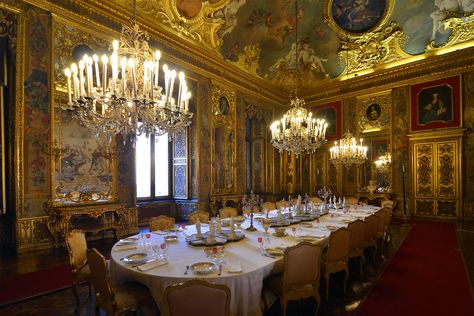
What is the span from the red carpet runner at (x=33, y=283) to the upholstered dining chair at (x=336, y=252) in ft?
12.6

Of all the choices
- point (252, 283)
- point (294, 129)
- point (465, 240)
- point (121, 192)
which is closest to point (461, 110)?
point (465, 240)

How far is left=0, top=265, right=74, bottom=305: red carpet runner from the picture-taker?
414cm

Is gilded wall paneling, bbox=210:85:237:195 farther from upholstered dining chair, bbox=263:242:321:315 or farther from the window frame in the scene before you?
upholstered dining chair, bbox=263:242:321:315

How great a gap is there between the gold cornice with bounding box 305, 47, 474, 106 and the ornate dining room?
2.5 inches

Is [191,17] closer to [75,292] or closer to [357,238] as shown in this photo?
[357,238]

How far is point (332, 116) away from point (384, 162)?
3.33 meters

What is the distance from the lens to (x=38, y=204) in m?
6.18

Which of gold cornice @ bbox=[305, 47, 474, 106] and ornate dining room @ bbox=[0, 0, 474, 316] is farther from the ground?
gold cornice @ bbox=[305, 47, 474, 106]

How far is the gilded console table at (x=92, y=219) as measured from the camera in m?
6.31

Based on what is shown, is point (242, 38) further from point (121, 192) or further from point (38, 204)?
point (38, 204)

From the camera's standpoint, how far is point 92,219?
7273 mm

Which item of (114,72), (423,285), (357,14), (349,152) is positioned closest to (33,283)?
(114,72)

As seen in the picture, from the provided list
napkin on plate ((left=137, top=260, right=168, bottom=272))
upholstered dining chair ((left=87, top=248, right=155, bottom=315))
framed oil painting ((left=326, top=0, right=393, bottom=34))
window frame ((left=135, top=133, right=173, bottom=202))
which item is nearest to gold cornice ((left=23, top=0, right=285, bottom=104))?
window frame ((left=135, top=133, right=173, bottom=202))

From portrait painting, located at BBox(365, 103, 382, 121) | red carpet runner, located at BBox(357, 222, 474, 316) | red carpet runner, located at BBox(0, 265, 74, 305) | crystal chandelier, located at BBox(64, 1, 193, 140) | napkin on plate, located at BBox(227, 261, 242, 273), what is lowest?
red carpet runner, located at BBox(357, 222, 474, 316)
